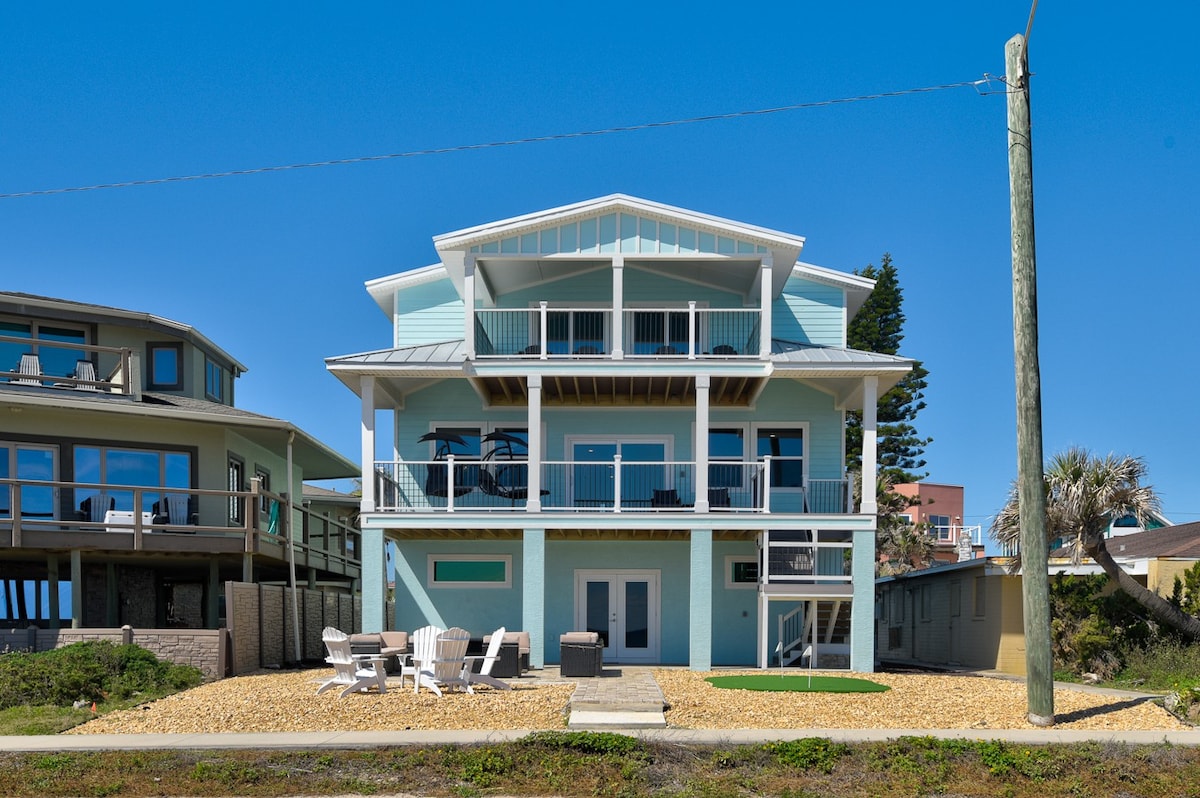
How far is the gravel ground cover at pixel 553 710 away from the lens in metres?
14.2

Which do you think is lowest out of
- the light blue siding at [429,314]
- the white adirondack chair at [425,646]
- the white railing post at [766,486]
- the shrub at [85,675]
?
the shrub at [85,675]

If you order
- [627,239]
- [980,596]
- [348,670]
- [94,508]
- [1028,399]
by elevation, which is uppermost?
[627,239]

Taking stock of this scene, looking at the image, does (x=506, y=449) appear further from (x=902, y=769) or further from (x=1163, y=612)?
(x=902, y=769)

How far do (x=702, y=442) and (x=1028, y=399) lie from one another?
911cm

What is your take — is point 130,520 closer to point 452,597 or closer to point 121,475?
point 121,475

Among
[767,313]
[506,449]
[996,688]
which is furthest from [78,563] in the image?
[996,688]

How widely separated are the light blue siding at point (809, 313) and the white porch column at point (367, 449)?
8.57 m

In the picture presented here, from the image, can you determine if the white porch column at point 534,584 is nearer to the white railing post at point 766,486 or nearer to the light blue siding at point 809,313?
the white railing post at point 766,486

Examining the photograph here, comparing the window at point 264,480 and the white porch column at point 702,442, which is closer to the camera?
the white porch column at point 702,442

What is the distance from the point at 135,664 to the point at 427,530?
20.9ft

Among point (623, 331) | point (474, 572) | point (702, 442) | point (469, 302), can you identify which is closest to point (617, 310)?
point (623, 331)

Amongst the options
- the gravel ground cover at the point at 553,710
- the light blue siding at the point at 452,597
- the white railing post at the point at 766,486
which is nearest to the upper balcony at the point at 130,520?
the light blue siding at the point at 452,597

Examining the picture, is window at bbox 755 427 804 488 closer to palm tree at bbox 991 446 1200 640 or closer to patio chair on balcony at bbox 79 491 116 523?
palm tree at bbox 991 446 1200 640

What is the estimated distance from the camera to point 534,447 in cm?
2297
